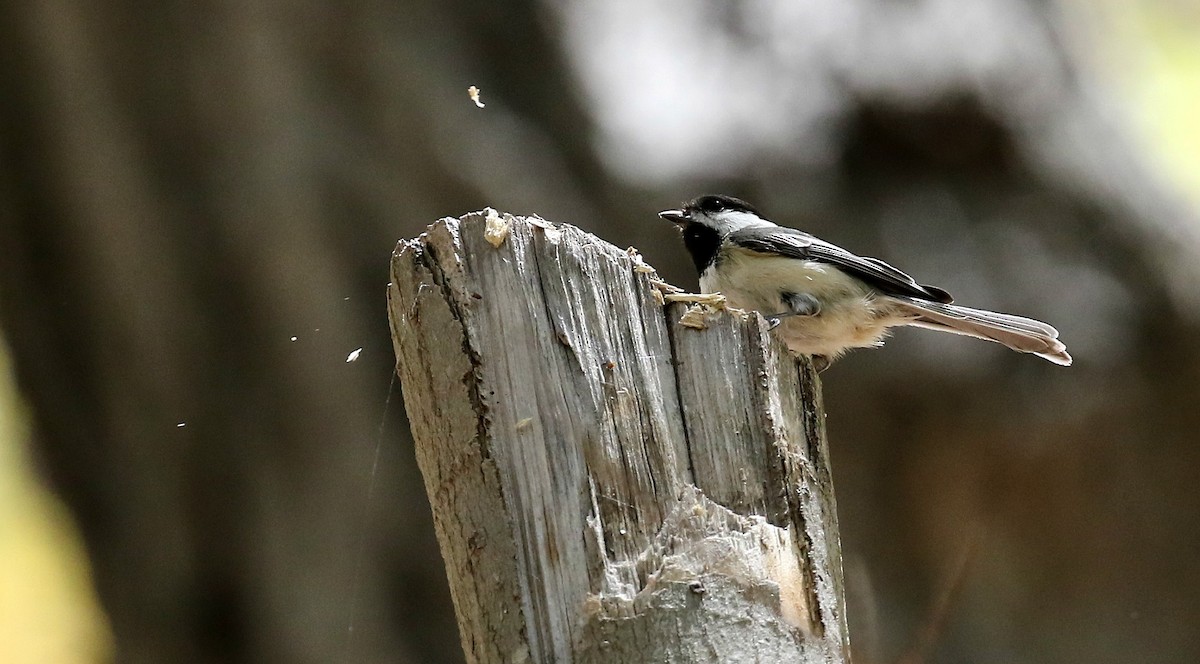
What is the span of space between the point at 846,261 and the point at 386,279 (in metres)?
3.19

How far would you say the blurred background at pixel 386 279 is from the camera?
5.94 metres

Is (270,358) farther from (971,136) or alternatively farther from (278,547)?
Result: (971,136)

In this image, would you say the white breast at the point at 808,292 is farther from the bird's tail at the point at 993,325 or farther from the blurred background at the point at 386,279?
the blurred background at the point at 386,279

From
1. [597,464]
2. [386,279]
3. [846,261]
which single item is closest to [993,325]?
[846,261]

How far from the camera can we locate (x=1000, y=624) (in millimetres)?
6184

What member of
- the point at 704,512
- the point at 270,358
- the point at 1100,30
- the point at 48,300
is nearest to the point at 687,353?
the point at 704,512

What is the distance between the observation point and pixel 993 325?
3711 mm

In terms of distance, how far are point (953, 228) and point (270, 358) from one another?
13.0ft

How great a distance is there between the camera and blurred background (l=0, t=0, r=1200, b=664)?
594 cm

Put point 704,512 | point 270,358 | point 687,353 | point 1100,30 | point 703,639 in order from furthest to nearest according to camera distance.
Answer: point 1100,30, point 270,358, point 687,353, point 704,512, point 703,639

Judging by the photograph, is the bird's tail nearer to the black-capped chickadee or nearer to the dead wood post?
the black-capped chickadee

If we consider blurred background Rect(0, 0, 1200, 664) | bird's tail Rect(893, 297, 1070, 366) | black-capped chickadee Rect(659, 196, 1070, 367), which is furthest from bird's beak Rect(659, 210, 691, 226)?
blurred background Rect(0, 0, 1200, 664)

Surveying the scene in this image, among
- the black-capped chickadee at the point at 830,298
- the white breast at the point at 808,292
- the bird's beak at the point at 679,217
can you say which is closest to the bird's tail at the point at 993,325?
the black-capped chickadee at the point at 830,298

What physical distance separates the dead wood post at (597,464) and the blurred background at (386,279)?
4119mm
